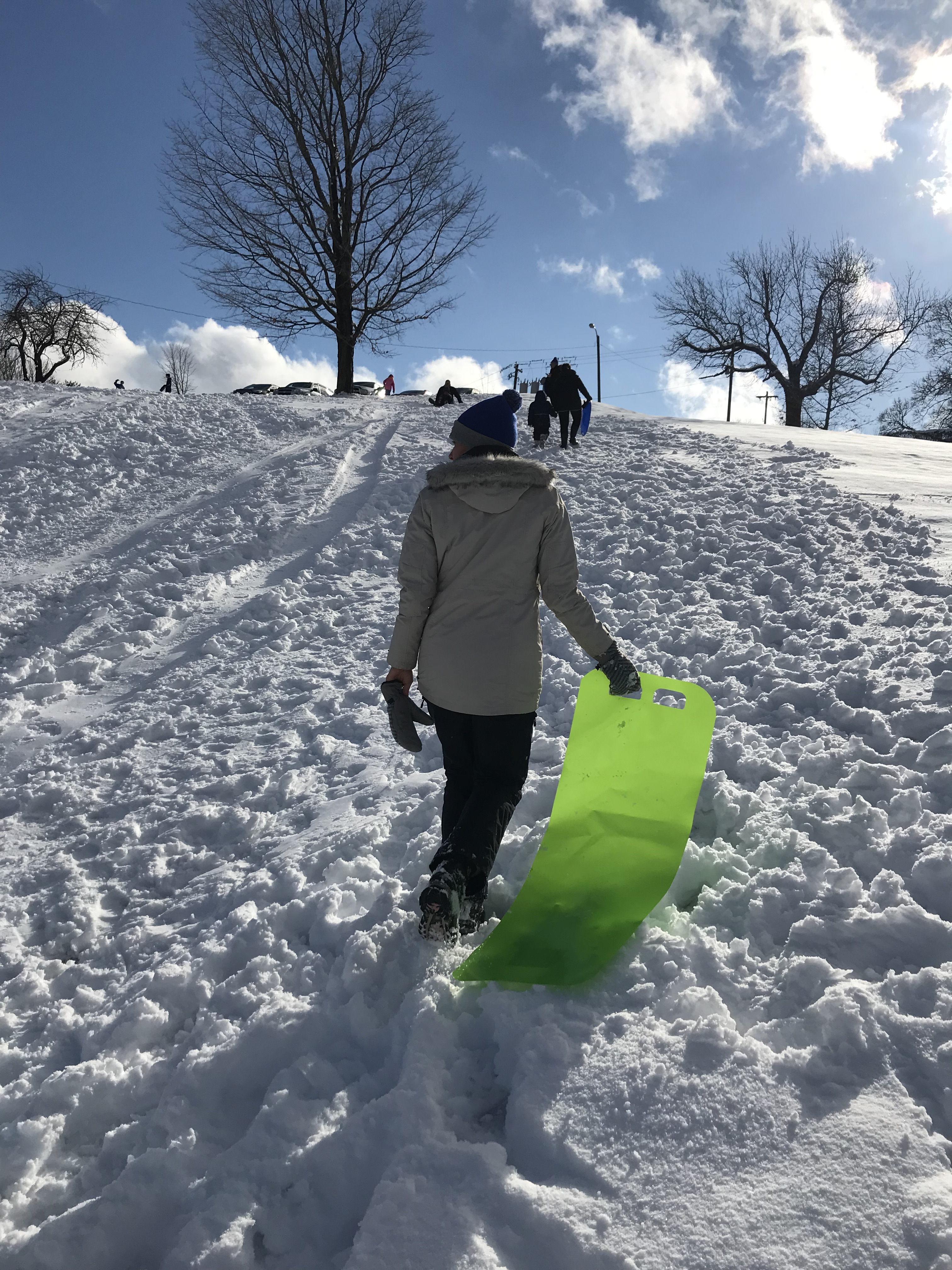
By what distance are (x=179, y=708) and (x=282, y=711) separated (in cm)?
65

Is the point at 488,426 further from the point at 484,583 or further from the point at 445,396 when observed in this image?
the point at 445,396

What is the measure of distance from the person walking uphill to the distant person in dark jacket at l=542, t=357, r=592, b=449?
9367 millimetres

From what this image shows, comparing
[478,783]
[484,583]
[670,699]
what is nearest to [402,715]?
[478,783]

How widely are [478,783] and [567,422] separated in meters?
9.89

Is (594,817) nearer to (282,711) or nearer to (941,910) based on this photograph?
(941,910)

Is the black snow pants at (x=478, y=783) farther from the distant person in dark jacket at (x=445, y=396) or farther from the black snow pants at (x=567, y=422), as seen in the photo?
the distant person in dark jacket at (x=445, y=396)

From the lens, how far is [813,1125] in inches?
64.9

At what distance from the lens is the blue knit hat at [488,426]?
2369 mm

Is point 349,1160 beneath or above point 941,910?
beneath

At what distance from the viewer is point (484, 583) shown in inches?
92.3

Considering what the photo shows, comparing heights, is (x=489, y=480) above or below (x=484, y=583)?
above

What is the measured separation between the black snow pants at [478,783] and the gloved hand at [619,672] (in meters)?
0.30

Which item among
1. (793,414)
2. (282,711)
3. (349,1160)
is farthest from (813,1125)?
(793,414)

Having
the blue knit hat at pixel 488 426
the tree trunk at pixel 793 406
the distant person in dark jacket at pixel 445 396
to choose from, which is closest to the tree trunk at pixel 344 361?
the distant person in dark jacket at pixel 445 396
